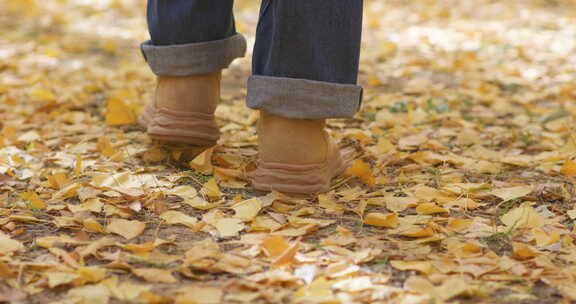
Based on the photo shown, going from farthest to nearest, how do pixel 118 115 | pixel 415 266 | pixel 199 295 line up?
pixel 118 115, pixel 415 266, pixel 199 295

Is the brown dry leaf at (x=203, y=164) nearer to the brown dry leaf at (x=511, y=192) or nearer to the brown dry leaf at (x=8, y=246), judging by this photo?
the brown dry leaf at (x=8, y=246)

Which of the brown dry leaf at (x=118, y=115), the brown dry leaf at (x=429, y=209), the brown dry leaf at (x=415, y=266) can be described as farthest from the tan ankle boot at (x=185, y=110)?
the brown dry leaf at (x=415, y=266)

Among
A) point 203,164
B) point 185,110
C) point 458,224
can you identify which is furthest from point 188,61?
point 458,224

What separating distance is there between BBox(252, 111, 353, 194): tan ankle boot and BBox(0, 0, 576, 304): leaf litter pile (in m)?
0.04

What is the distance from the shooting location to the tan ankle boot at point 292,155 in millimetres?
1490

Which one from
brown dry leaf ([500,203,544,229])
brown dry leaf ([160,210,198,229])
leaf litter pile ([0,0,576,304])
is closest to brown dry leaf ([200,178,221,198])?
leaf litter pile ([0,0,576,304])

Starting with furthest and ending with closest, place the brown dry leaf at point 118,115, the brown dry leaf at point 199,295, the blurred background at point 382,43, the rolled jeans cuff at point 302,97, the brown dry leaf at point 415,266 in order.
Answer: the blurred background at point 382,43 < the brown dry leaf at point 118,115 < the rolled jeans cuff at point 302,97 < the brown dry leaf at point 415,266 < the brown dry leaf at point 199,295

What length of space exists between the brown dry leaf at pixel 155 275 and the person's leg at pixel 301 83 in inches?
17.3

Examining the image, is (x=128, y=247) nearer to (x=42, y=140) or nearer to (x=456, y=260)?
(x=456, y=260)

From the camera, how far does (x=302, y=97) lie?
1425 mm

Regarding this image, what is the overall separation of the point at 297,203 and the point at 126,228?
0.37m

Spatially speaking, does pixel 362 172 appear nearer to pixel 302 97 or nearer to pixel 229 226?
pixel 302 97

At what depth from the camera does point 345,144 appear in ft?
5.84

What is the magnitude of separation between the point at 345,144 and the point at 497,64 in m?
1.64
